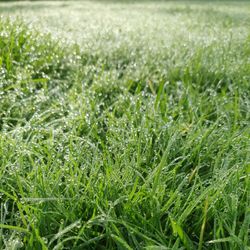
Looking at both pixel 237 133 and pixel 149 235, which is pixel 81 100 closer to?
pixel 237 133

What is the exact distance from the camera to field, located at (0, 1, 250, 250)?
1.03 meters

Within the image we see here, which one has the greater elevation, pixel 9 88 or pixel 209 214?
pixel 9 88

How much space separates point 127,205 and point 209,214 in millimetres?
259

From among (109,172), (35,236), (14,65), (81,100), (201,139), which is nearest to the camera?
(35,236)

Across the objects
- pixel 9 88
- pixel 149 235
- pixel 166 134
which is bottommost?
pixel 149 235

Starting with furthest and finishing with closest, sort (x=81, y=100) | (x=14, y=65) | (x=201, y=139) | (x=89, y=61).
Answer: (x=89, y=61) < (x=14, y=65) < (x=81, y=100) < (x=201, y=139)

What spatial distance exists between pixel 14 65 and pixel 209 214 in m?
1.49

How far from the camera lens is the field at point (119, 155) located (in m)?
1.03

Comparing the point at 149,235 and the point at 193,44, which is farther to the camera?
the point at 193,44

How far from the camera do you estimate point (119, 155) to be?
1.30 meters

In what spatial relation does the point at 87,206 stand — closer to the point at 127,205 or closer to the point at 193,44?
the point at 127,205

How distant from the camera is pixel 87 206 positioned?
Result: 3.59ft

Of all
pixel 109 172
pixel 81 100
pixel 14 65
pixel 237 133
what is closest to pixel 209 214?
pixel 109 172

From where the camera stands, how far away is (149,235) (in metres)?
1.01
